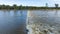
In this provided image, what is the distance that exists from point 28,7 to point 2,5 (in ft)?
36.3

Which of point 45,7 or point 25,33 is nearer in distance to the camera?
point 25,33

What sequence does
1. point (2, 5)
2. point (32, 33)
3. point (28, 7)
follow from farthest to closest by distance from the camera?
point (28, 7) < point (2, 5) < point (32, 33)

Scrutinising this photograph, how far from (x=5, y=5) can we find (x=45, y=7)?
19434 mm

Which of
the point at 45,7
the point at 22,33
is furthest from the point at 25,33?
the point at 45,7

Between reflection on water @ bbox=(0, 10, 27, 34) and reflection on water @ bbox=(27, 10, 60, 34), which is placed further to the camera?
reflection on water @ bbox=(0, 10, 27, 34)

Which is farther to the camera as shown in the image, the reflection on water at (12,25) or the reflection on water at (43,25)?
the reflection on water at (12,25)

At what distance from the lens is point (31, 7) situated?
211ft

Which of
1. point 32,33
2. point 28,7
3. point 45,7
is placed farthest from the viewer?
point 45,7

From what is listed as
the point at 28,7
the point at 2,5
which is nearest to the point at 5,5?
the point at 2,5

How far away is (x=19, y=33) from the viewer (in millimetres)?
12586

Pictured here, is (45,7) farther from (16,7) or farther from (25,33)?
(25,33)

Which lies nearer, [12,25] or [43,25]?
[43,25]

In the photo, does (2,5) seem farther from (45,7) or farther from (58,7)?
(58,7)

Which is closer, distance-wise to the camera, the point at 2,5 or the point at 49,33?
the point at 49,33
